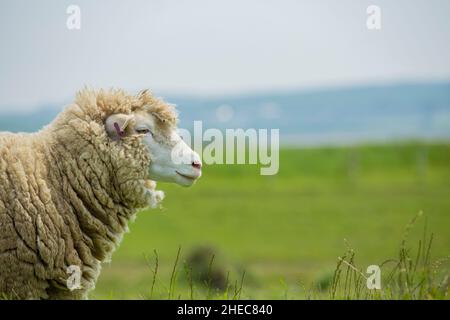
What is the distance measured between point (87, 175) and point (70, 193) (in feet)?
0.66

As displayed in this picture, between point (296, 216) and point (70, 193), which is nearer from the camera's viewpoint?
point (70, 193)

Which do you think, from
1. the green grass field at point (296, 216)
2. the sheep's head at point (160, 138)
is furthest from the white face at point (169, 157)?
the green grass field at point (296, 216)

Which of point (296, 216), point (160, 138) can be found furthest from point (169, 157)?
point (296, 216)

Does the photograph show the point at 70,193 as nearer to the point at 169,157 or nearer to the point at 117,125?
the point at 117,125

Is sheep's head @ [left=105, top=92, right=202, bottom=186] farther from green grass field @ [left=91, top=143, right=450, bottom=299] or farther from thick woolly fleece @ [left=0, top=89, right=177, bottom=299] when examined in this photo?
green grass field @ [left=91, top=143, right=450, bottom=299]

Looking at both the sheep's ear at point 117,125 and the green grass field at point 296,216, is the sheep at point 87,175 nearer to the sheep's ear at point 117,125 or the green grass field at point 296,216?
the sheep's ear at point 117,125

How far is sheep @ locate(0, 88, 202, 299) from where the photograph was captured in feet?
19.0

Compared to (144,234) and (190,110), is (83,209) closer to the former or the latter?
(144,234)

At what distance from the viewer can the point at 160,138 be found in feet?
20.8

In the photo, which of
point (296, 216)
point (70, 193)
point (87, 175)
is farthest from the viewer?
point (296, 216)

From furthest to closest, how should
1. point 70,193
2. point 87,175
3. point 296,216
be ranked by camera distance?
1. point 296,216
2. point 87,175
3. point 70,193

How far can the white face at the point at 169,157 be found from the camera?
6.21m

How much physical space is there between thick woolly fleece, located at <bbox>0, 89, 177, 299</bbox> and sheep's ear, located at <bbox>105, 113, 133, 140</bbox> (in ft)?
0.13

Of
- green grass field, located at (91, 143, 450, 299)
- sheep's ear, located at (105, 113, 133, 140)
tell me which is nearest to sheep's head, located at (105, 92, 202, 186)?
sheep's ear, located at (105, 113, 133, 140)
